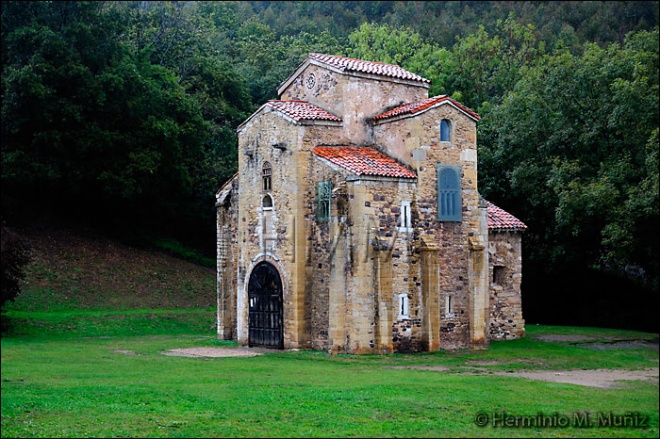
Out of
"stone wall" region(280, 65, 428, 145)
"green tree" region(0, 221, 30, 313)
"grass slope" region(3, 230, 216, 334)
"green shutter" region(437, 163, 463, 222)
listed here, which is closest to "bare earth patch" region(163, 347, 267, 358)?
"grass slope" region(3, 230, 216, 334)

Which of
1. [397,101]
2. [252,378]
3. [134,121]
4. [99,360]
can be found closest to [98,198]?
[134,121]

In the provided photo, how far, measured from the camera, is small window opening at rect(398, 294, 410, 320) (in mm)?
29109

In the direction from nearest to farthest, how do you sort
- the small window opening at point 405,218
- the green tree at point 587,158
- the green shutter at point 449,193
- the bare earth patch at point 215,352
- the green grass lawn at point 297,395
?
the green grass lawn at point 297,395 → the bare earth patch at point 215,352 → the small window opening at point 405,218 → the green shutter at point 449,193 → the green tree at point 587,158

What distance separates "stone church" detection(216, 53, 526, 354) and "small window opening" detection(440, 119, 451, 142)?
42mm

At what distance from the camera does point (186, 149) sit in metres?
52.6

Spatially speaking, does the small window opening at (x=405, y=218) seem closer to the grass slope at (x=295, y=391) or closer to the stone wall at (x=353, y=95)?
the stone wall at (x=353, y=95)

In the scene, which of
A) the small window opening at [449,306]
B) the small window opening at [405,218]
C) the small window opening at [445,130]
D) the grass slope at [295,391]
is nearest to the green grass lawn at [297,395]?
the grass slope at [295,391]

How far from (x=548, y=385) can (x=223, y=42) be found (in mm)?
63715

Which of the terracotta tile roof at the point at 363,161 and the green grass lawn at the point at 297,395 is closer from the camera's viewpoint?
the green grass lawn at the point at 297,395

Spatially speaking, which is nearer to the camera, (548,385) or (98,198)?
(548,385)

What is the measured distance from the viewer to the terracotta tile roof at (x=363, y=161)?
28.8 metres

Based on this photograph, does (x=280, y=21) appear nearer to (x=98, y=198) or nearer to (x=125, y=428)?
(x=98, y=198)

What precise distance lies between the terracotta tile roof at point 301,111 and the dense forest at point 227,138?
39.6 ft

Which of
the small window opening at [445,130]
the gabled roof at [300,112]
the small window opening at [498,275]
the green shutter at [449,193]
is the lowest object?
the small window opening at [498,275]
